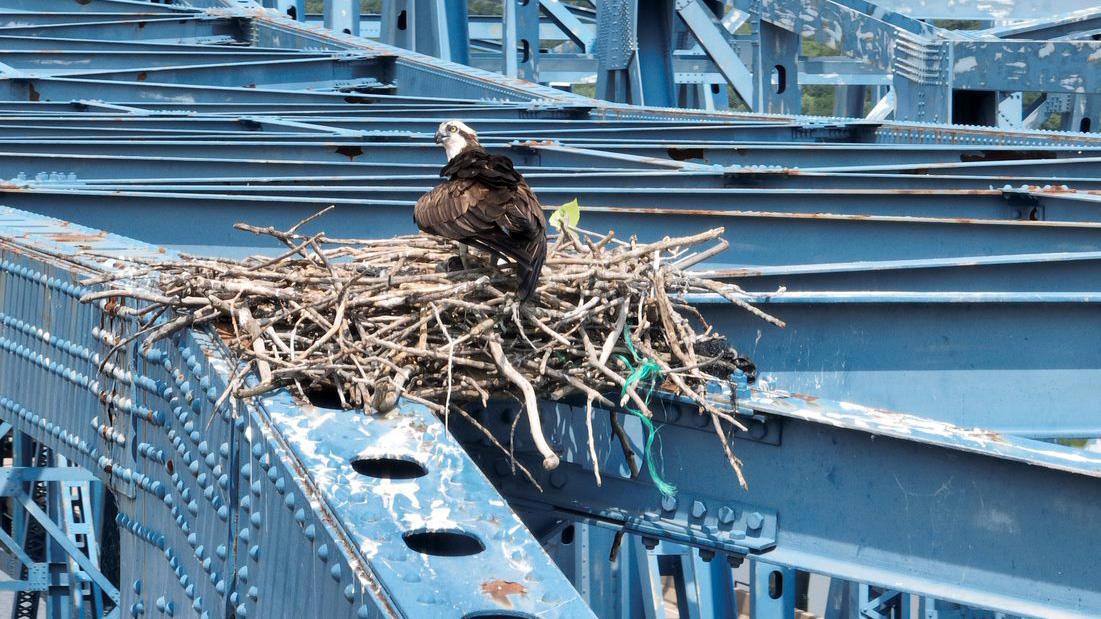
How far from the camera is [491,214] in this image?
3957mm

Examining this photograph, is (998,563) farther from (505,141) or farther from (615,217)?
(505,141)

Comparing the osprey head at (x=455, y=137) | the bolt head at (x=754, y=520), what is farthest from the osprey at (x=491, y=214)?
the osprey head at (x=455, y=137)

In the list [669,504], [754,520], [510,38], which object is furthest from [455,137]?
[510,38]

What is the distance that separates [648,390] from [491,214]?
24.7 inches

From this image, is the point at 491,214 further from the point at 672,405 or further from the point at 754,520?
the point at 754,520

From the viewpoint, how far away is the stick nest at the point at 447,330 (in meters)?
3.64

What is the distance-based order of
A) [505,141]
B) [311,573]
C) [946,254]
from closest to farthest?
[311,573] < [946,254] < [505,141]

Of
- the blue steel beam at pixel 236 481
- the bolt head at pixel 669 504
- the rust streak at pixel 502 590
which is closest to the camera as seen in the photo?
the rust streak at pixel 502 590

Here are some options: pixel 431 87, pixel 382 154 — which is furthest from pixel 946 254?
pixel 431 87

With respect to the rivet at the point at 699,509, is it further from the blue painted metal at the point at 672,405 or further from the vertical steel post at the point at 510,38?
the vertical steel post at the point at 510,38

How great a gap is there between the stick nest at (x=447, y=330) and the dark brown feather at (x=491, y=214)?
127 millimetres

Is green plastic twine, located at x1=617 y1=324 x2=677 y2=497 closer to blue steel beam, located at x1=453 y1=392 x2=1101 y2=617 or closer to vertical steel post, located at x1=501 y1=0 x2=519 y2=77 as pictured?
blue steel beam, located at x1=453 y1=392 x2=1101 y2=617

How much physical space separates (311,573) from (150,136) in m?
6.80

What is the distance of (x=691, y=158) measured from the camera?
9.10m
